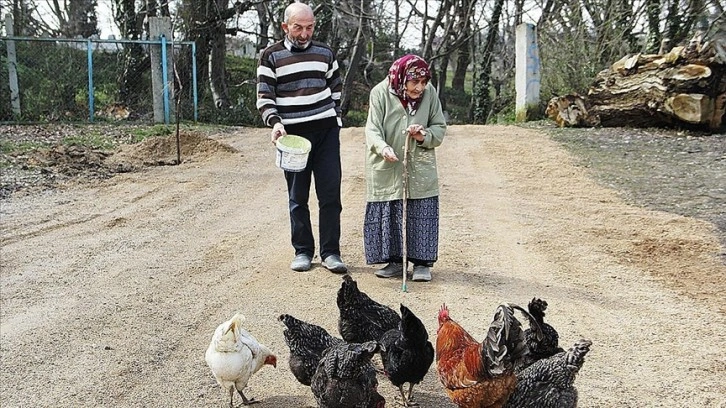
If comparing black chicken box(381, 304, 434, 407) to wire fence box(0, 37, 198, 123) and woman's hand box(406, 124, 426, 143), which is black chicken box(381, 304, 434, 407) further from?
wire fence box(0, 37, 198, 123)

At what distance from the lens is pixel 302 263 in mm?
6133

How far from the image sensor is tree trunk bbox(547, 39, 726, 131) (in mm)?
11648

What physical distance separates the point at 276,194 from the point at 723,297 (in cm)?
580

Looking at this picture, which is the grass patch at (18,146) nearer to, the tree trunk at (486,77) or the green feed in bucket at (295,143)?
the green feed in bucket at (295,143)

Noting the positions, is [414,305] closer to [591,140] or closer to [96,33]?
[591,140]

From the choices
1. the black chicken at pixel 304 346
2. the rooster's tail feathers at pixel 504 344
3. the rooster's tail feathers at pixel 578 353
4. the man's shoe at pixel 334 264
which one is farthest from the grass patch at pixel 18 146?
the rooster's tail feathers at pixel 578 353

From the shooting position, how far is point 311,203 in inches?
348

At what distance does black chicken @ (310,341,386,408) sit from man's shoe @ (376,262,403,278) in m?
2.26

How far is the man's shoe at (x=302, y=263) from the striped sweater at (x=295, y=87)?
1.13 m

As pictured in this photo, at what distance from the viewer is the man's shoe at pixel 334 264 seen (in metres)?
6.02

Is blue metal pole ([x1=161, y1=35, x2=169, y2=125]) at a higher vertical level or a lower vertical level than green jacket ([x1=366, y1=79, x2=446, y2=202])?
higher

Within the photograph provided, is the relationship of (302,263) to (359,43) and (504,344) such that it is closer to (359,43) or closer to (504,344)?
(504,344)

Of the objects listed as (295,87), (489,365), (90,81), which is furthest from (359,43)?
(489,365)

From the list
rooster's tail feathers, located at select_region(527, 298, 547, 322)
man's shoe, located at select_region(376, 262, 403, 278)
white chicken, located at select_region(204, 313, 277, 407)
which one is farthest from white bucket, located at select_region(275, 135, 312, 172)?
rooster's tail feathers, located at select_region(527, 298, 547, 322)
